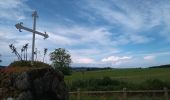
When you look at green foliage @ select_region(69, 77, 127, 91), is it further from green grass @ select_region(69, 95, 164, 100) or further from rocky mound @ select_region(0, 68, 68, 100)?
rocky mound @ select_region(0, 68, 68, 100)

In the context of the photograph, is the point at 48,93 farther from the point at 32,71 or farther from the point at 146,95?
the point at 146,95

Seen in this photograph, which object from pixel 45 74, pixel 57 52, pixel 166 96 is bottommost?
pixel 166 96

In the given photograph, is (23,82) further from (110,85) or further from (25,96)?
(110,85)

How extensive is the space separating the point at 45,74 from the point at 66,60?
2875 inches

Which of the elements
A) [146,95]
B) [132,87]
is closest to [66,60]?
[132,87]

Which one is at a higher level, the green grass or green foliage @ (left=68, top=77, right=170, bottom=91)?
green foliage @ (left=68, top=77, right=170, bottom=91)

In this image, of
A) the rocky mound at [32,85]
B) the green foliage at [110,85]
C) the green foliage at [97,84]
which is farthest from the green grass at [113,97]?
the green foliage at [97,84]

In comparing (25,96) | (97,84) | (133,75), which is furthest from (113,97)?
(133,75)

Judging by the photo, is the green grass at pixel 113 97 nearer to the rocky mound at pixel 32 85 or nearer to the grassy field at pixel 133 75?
the rocky mound at pixel 32 85

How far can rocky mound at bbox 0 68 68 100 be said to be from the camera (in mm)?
11609

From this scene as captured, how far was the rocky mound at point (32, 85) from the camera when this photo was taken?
38.1ft

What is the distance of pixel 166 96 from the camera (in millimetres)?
20953

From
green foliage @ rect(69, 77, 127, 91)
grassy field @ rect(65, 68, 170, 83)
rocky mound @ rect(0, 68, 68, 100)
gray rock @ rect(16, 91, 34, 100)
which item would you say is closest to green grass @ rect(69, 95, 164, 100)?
rocky mound @ rect(0, 68, 68, 100)

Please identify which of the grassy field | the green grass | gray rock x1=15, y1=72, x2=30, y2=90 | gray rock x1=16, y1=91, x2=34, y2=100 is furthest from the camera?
the grassy field
